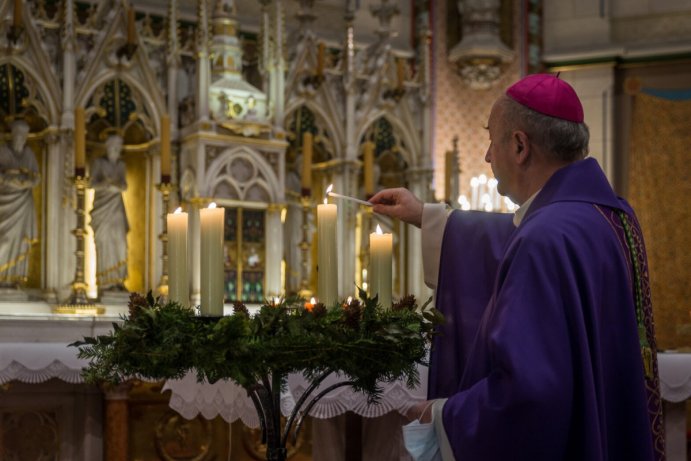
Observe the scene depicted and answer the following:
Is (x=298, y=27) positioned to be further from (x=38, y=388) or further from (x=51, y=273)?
(x=38, y=388)

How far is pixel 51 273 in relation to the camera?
722cm

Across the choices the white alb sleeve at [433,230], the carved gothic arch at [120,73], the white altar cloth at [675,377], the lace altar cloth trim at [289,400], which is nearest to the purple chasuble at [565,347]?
the white alb sleeve at [433,230]

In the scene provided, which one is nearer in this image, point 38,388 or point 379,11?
point 38,388

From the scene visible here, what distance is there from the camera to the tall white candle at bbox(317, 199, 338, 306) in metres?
2.58

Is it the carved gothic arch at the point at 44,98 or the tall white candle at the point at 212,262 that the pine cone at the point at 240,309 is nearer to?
the tall white candle at the point at 212,262

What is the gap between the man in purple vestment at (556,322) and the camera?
6.97 feet

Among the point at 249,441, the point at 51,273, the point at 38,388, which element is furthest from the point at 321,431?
the point at 51,273

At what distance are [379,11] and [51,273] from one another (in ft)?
11.4

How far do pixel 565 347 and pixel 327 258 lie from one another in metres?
0.67

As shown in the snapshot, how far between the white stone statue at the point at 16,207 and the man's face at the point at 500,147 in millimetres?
5243

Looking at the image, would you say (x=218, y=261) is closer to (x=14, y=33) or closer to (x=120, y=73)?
(x=14, y=33)

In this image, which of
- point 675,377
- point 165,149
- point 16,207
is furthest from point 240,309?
point 16,207

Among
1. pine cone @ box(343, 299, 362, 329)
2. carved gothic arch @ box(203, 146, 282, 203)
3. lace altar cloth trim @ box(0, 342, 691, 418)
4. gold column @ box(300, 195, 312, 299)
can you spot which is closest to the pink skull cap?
pine cone @ box(343, 299, 362, 329)

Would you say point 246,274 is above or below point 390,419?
above
